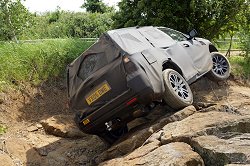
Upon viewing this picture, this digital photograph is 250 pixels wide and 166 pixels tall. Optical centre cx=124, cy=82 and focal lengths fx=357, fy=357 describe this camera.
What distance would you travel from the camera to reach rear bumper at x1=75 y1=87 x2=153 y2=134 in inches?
236

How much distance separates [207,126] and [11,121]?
15.4 feet

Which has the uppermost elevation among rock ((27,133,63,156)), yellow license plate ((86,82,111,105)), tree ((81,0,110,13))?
tree ((81,0,110,13))

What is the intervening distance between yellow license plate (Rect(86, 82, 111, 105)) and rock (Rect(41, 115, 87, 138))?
6.24 feet

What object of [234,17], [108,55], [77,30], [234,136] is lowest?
[234,136]

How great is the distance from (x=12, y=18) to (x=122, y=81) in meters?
7.55

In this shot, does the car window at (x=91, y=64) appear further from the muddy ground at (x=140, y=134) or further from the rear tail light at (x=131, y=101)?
the muddy ground at (x=140, y=134)

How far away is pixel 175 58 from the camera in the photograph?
7.27 meters

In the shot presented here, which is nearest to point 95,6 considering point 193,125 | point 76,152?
point 76,152

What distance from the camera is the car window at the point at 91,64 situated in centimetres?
638

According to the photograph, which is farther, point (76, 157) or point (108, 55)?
point (76, 157)

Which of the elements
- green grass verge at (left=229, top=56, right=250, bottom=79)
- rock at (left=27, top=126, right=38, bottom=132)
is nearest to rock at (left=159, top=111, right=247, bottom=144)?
rock at (left=27, top=126, right=38, bottom=132)

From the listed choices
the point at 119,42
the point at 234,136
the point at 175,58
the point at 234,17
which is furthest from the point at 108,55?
the point at 234,17

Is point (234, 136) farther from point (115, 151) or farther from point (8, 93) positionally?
point (8, 93)

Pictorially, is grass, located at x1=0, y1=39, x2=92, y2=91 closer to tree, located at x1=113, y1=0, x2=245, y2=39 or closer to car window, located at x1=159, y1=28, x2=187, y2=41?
tree, located at x1=113, y1=0, x2=245, y2=39
